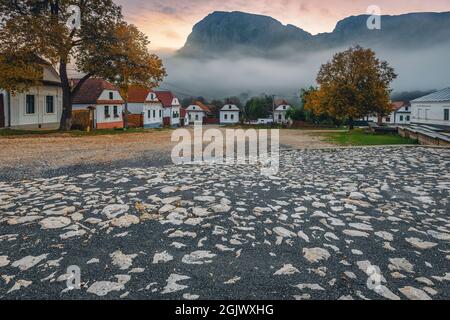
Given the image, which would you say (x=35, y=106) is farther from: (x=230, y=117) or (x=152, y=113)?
(x=230, y=117)

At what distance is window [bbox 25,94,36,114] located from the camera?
27.7 meters

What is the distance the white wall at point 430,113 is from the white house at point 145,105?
130 feet

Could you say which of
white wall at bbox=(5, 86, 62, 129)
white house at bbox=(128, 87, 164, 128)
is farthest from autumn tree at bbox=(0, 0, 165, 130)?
white house at bbox=(128, 87, 164, 128)

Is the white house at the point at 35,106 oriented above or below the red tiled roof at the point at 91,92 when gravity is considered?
below

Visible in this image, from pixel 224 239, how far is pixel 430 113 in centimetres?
4343

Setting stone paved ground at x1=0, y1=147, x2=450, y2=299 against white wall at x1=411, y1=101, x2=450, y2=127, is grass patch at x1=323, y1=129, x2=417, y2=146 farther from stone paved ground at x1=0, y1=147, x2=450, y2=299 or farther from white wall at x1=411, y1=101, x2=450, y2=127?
white wall at x1=411, y1=101, x2=450, y2=127

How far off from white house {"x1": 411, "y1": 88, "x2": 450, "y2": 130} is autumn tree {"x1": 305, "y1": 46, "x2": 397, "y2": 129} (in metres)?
8.89

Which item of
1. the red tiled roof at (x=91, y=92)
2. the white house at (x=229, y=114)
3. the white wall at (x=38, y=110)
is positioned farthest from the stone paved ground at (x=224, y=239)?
the white house at (x=229, y=114)

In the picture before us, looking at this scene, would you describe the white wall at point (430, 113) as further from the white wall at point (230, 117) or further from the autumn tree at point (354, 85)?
the white wall at point (230, 117)

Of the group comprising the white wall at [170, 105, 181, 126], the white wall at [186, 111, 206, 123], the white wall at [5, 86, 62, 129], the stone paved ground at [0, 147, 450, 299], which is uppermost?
the white wall at [186, 111, 206, 123]

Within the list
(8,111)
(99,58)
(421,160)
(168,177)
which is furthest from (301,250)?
(8,111)

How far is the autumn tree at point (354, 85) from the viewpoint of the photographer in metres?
31.7

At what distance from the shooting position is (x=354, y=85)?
106 feet

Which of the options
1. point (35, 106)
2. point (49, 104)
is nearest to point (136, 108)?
point (49, 104)
